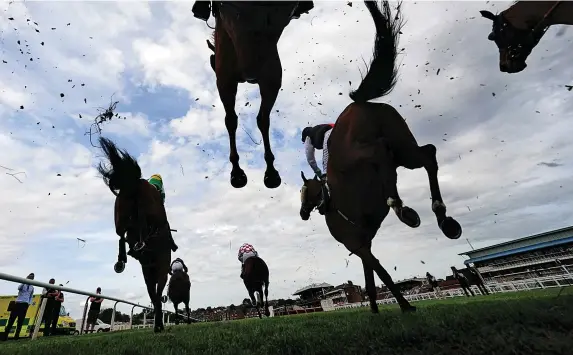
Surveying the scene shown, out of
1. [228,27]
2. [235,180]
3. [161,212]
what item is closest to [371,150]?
[235,180]

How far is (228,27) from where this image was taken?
12.2 feet

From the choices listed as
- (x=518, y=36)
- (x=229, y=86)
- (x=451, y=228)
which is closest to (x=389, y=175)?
(x=451, y=228)

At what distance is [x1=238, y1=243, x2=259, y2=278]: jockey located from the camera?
54.5 feet

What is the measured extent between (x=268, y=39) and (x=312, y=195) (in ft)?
14.7

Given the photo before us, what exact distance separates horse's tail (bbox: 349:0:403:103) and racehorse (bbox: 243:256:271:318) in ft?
39.0

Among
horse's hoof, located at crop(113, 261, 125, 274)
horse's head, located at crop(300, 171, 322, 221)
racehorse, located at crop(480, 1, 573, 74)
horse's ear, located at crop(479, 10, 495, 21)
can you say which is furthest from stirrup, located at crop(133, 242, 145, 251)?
horse's ear, located at crop(479, 10, 495, 21)

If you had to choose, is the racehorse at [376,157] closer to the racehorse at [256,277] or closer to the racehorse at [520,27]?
the racehorse at [520,27]

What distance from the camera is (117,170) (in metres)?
7.89

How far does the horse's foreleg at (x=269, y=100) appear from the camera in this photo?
4.02 metres

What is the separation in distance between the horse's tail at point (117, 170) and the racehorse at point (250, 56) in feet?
11.6

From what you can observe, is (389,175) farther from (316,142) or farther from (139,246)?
(139,246)

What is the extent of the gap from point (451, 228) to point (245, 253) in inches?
539

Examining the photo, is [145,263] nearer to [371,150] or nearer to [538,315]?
[371,150]

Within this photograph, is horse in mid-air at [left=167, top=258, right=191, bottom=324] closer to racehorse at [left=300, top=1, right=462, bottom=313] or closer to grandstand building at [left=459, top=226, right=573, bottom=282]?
racehorse at [left=300, top=1, right=462, bottom=313]
